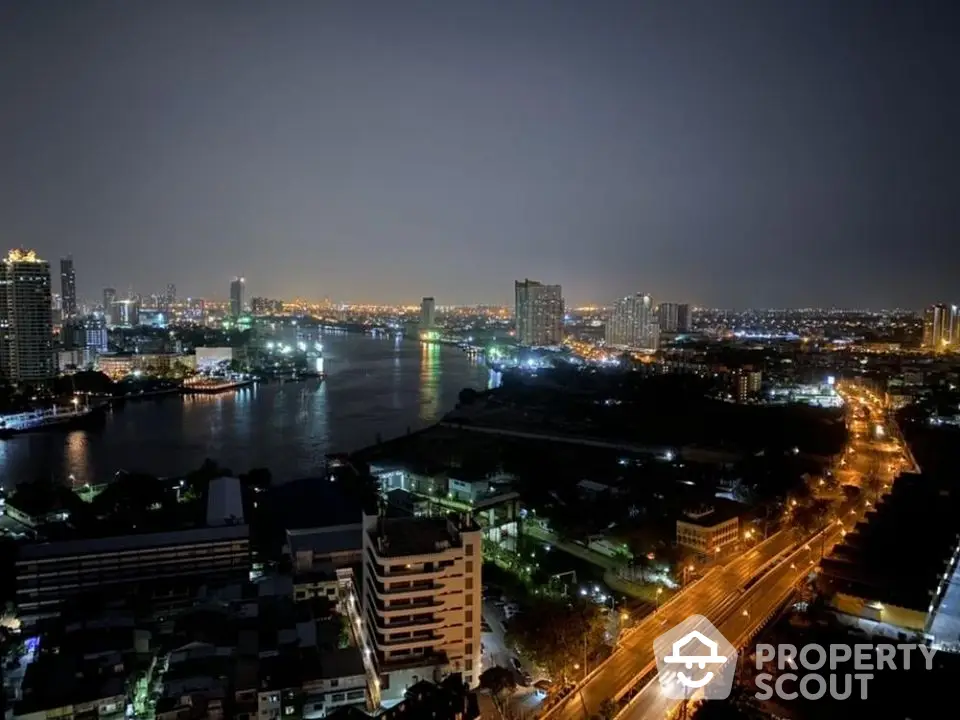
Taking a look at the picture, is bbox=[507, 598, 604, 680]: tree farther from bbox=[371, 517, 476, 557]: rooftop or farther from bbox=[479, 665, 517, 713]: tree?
bbox=[371, 517, 476, 557]: rooftop

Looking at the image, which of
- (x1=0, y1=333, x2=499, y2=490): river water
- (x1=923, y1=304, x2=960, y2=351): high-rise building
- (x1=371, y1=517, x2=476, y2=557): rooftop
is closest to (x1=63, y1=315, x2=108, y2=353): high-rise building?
(x1=0, y1=333, x2=499, y2=490): river water

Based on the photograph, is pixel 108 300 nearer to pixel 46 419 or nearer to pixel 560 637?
pixel 46 419

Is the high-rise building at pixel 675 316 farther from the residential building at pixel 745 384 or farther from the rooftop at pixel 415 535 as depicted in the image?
the rooftop at pixel 415 535

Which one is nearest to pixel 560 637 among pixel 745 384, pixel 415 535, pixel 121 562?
pixel 415 535

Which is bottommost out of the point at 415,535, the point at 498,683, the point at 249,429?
the point at 249,429

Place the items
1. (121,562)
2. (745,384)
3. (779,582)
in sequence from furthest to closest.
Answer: (745,384) < (121,562) < (779,582)
